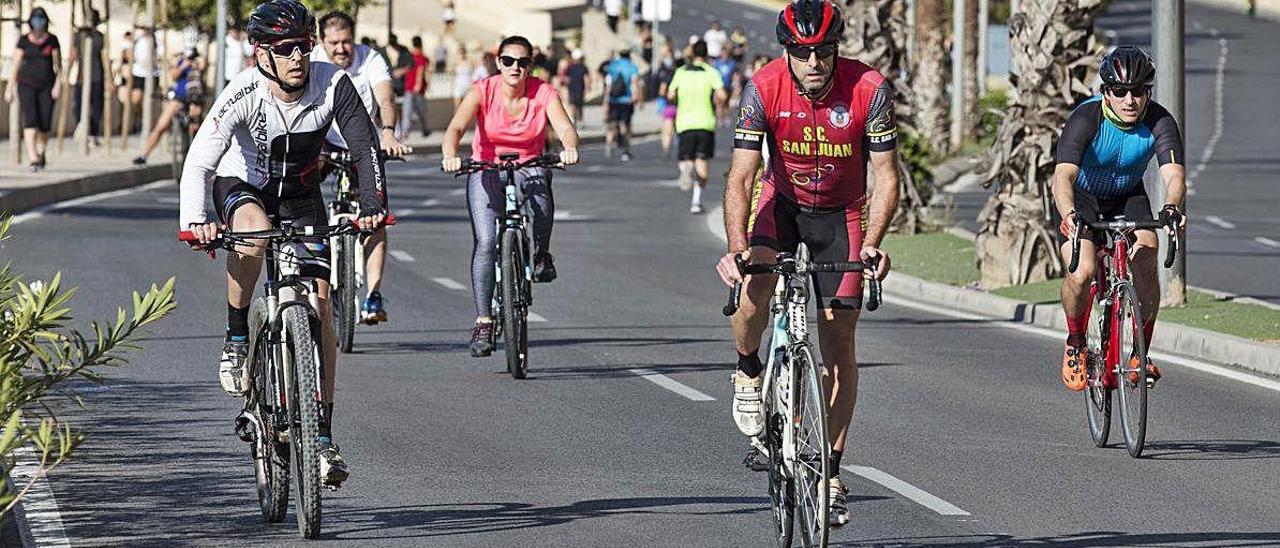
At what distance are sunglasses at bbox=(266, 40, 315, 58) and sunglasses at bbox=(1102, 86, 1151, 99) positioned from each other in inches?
151

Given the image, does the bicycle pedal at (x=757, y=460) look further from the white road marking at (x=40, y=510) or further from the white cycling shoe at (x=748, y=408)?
Result: the white road marking at (x=40, y=510)

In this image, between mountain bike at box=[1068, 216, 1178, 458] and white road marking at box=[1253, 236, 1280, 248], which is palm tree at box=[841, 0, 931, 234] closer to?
white road marking at box=[1253, 236, 1280, 248]

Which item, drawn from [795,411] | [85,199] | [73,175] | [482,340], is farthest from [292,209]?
[73,175]

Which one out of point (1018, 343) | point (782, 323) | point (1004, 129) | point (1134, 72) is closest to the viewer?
point (782, 323)

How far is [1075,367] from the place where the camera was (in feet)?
35.3

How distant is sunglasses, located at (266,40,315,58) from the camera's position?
8172 mm

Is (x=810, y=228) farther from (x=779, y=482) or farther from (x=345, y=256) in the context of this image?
(x=345, y=256)

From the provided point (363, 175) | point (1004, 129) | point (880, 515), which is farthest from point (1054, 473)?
point (1004, 129)

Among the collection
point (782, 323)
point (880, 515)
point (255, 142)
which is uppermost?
point (255, 142)

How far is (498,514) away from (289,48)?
1.79 metres

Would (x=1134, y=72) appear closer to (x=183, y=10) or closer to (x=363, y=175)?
(x=363, y=175)

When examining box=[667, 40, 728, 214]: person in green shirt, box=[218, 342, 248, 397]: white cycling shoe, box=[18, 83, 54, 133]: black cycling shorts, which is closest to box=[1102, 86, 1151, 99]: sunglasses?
box=[218, 342, 248, 397]: white cycling shoe

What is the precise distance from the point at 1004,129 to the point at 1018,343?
4.12 meters

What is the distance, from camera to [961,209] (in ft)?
94.8
